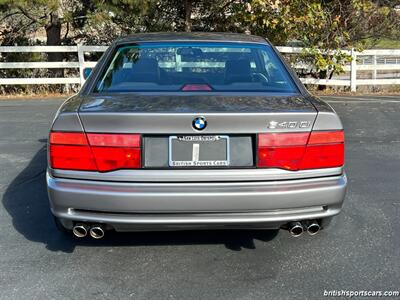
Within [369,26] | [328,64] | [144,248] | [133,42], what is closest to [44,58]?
[328,64]

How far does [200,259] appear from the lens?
3434 millimetres

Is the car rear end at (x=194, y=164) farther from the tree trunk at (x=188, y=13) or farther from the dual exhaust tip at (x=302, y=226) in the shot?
the tree trunk at (x=188, y=13)

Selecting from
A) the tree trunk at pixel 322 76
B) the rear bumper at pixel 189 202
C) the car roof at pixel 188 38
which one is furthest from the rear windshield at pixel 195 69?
the tree trunk at pixel 322 76

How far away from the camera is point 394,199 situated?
15.3 feet

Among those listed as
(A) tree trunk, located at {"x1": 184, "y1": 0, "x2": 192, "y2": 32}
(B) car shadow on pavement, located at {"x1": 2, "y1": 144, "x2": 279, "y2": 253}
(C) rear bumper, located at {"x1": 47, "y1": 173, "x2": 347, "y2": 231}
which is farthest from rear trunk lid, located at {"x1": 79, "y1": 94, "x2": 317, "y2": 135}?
(A) tree trunk, located at {"x1": 184, "y1": 0, "x2": 192, "y2": 32}

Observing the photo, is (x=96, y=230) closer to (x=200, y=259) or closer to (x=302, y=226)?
(x=200, y=259)

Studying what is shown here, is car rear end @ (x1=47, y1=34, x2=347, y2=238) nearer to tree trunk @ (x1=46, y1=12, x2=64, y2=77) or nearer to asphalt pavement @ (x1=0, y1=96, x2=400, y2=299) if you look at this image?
asphalt pavement @ (x1=0, y1=96, x2=400, y2=299)

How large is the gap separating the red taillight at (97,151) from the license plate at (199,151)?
218 mm

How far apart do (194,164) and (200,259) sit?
862 mm

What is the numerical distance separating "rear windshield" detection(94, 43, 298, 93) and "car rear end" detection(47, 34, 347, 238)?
438 millimetres

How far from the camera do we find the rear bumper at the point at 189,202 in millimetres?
2885

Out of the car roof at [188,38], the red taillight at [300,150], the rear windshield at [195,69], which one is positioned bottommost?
the red taillight at [300,150]

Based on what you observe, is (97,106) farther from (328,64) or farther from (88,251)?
(328,64)

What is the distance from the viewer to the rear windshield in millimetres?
3557
